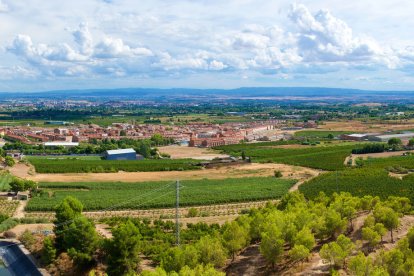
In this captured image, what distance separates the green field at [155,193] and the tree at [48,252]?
12564mm

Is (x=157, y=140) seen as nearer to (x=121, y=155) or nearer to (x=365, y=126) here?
(x=121, y=155)

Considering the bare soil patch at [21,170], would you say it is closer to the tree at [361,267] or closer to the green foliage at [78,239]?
the green foliage at [78,239]

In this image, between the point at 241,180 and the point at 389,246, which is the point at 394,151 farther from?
the point at 389,246

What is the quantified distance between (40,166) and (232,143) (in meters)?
44.2

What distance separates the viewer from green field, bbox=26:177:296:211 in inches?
1599

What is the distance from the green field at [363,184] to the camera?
40.6m

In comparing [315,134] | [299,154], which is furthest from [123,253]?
[315,134]

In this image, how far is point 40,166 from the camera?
59.9 m

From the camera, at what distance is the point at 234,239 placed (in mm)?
23234

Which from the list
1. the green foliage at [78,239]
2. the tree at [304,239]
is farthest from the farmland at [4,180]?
the tree at [304,239]

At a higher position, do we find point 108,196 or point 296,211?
point 296,211

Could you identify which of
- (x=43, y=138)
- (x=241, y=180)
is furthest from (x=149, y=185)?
(x=43, y=138)

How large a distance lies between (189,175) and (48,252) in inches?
1246

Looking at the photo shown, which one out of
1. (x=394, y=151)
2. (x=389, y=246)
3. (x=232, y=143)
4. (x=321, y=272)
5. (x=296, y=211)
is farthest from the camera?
(x=232, y=143)
